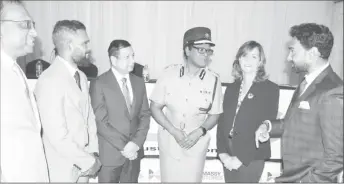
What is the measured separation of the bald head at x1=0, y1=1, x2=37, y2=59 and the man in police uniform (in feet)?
4.56

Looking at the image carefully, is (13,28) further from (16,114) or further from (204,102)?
(204,102)

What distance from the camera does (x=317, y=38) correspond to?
194 centimetres

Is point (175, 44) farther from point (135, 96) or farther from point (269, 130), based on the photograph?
point (269, 130)

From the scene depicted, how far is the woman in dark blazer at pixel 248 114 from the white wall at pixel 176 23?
3.88 meters

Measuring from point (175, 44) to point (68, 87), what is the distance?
181 inches

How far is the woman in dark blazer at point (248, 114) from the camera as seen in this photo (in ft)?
8.58

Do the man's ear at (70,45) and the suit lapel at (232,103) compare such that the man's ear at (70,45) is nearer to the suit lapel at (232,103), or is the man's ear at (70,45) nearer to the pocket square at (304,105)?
the suit lapel at (232,103)

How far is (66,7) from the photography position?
611cm

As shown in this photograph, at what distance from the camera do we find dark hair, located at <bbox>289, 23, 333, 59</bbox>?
6.30 feet

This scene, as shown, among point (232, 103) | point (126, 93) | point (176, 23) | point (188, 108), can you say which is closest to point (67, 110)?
point (126, 93)

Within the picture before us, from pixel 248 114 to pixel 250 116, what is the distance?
0.09 ft

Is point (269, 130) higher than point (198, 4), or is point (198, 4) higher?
point (198, 4)

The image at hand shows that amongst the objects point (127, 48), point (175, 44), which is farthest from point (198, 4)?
point (127, 48)

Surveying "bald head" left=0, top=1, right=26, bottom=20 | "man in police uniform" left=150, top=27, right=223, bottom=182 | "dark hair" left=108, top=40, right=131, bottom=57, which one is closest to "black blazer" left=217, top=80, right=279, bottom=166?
"man in police uniform" left=150, top=27, right=223, bottom=182
